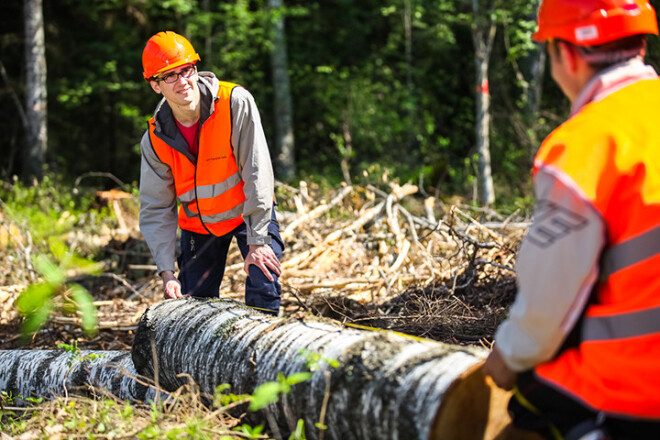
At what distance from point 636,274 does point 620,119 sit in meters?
0.44

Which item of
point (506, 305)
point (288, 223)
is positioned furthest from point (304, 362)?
point (288, 223)

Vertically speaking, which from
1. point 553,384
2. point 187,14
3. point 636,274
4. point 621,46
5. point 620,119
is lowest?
point 553,384

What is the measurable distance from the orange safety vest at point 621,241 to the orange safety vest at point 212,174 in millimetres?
2430

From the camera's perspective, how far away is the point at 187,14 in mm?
16734

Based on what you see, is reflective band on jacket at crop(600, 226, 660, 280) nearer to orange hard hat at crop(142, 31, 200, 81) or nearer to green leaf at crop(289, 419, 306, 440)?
green leaf at crop(289, 419, 306, 440)

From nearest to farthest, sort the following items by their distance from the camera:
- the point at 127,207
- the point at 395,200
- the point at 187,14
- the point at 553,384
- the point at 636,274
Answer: the point at 636,274
the point at 553,384
the point at 395,200
the point at 127,207
the point at 187,14

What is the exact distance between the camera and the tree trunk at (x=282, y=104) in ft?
51.6

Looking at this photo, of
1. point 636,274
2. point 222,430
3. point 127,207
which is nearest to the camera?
point 636,274

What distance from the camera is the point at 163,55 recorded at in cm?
384

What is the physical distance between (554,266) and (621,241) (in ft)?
0.67

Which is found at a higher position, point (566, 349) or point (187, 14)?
point (187, 14)

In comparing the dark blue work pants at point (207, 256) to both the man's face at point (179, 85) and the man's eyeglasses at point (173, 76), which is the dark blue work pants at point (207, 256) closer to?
the man's face at point (179, 85)

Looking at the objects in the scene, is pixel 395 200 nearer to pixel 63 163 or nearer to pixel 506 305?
pixel 506 305

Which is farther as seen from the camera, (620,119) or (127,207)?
(127,207)
